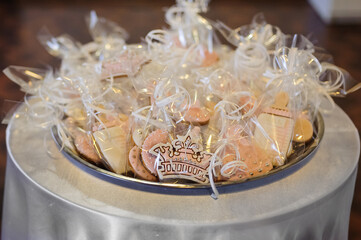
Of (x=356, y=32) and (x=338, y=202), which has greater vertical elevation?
(x=338, y=202)

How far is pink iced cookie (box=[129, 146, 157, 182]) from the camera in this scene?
1106 millimetres

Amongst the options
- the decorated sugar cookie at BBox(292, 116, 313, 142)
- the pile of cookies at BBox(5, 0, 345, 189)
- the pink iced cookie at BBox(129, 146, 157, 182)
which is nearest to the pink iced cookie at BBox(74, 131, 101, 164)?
the pile of cookies at BBox(5, 0, 345, 189)

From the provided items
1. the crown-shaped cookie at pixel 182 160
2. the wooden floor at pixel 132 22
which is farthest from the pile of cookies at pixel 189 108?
the wooden floor at pixel 132 22

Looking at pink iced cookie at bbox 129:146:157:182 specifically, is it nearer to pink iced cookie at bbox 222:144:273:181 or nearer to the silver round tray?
the silver round tray

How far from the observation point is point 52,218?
3.59 ft

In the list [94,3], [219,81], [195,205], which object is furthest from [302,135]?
[94,3]

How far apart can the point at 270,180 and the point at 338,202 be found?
19 cm

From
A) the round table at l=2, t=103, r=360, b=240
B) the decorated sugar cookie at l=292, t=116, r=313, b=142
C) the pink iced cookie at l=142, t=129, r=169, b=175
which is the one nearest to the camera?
the round table at l=2, t=103, r=360, b=240

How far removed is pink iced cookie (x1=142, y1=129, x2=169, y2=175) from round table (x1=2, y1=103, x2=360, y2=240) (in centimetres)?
7

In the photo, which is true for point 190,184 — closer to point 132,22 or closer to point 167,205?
point 167,205

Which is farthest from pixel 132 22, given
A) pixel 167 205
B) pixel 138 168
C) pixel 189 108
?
pixel 167 205

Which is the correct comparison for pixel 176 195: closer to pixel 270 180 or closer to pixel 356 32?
pixel 270 180

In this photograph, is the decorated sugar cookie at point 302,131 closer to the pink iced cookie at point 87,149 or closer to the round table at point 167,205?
the round table at point 167,205

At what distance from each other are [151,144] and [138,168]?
2.6 inches
